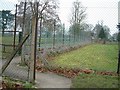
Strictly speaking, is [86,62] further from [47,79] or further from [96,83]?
[96,83]

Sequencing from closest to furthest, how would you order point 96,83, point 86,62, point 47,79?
1. point 96,83
2. point 47,79
3. point 86,62

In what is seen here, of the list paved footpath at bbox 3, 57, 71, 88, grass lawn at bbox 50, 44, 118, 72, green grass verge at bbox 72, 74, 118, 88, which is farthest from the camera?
grass lawn at bbox 50, 44, 118, 72

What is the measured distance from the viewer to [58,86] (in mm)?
8359

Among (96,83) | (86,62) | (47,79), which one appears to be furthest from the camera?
(86,62)

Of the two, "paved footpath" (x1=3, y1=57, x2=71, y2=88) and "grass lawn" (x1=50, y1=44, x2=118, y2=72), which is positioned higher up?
"paved footpath" (x1=3, y1=57, x2=71, y2=88)

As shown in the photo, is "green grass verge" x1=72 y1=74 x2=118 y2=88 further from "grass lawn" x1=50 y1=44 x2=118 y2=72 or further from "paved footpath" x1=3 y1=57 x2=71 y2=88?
"grass lawn" x1=50 y1=44 x2=118 y2=72

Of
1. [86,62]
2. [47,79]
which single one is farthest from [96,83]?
[86,62]

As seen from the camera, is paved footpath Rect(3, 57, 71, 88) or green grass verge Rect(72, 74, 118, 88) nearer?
green grass verge Rect(72, 74, 118, 88)

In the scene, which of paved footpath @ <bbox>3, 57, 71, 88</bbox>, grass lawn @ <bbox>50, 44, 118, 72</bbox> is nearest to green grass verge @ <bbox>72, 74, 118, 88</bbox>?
paved footpath @ <bbox>3, 57, 71, 88</bbox>

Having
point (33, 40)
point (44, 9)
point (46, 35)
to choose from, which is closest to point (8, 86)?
point (33, 40)

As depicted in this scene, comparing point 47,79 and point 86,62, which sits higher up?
point 47,79

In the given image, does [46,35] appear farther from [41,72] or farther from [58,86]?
[58,86]

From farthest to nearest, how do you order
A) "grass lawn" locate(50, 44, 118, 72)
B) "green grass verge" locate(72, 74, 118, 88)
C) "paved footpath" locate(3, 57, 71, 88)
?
"grass lawn" locate(50, 44, 118, 72) < "paved footpath" locate(3, 57, 71, 88) < "green grass verge" locate(72, 74, 118, 88)

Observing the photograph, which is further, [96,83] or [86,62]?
[86,62]
